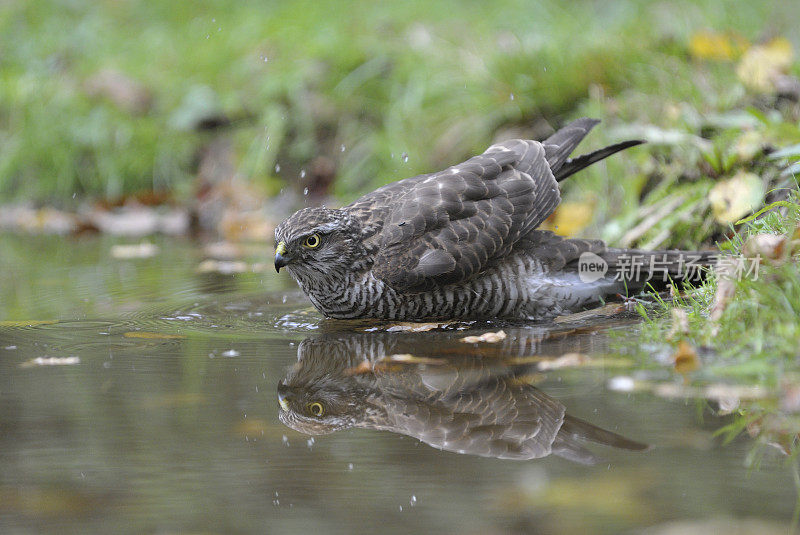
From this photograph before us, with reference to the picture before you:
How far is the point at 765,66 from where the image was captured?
636 centimetres

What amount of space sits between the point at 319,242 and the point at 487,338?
1.05m

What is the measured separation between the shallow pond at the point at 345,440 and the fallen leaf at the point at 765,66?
2.81 meters

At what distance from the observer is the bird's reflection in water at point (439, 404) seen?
109 inches

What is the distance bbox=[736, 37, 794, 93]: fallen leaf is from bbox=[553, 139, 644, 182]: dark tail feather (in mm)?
1842

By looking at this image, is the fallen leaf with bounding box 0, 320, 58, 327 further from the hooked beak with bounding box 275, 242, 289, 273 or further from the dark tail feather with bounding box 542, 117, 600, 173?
the dark tail feather with bounding box 542, 117, 600, 173

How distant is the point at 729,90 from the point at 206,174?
221 inches

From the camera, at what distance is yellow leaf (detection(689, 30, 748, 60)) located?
714cm

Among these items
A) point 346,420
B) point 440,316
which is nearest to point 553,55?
point 440,316

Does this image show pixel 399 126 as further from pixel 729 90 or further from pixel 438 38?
pixel 729 90

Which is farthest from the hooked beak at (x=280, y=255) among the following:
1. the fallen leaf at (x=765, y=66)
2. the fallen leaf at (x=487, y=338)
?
the fallen leaf at (x=765, y=66)


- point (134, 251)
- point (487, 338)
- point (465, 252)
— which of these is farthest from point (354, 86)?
point (487, 338)

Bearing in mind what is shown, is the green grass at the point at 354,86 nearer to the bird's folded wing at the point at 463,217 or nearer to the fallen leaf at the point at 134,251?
the bird's folded wing at the point at 463,217

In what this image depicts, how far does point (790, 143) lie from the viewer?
525 cm

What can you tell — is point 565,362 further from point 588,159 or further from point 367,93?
point 367,93
